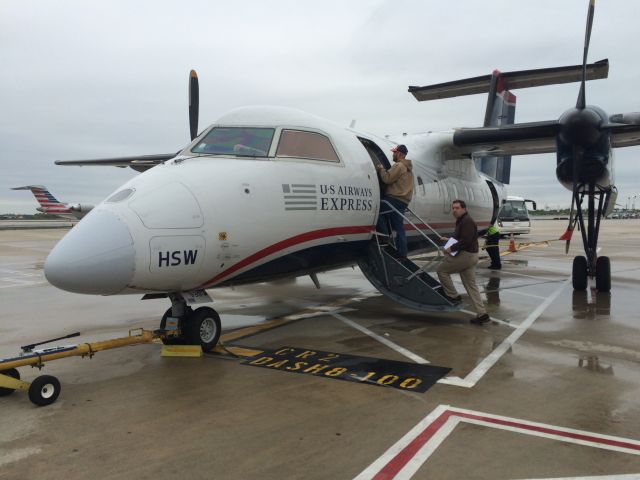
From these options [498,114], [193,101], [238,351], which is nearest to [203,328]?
[238,351]

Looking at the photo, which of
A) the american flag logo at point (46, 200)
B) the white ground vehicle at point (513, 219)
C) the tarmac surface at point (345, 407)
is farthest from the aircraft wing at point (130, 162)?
the american flag logo at point (46, 200)

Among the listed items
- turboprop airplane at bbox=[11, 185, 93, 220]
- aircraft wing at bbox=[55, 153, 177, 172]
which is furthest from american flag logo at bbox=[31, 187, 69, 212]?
aircraft wing at bbox=[55, 153, 177, 172]

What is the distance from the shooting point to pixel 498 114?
15.8 metres

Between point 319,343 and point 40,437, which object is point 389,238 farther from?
point 40,437

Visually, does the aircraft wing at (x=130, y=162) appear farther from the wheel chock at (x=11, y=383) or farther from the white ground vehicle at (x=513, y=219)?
the white ground vehicle at (x=513, y=219)

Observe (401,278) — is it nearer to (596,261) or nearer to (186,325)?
(186,325)

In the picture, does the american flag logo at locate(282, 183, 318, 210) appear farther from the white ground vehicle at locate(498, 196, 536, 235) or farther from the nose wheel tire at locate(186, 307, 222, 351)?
the white ground vehicle at locate(498, 196, 536, 235)

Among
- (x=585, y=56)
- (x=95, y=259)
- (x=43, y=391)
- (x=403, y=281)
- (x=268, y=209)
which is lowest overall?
(x=43, y=391)

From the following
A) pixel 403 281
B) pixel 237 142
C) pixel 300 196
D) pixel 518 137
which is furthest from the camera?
pixel 518 137

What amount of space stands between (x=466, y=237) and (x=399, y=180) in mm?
1411

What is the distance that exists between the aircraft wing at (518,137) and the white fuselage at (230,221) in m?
3.28

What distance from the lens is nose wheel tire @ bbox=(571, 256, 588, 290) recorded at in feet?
36.1

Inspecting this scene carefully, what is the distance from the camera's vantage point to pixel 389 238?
848 cm

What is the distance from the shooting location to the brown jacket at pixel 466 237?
25.7 feet
